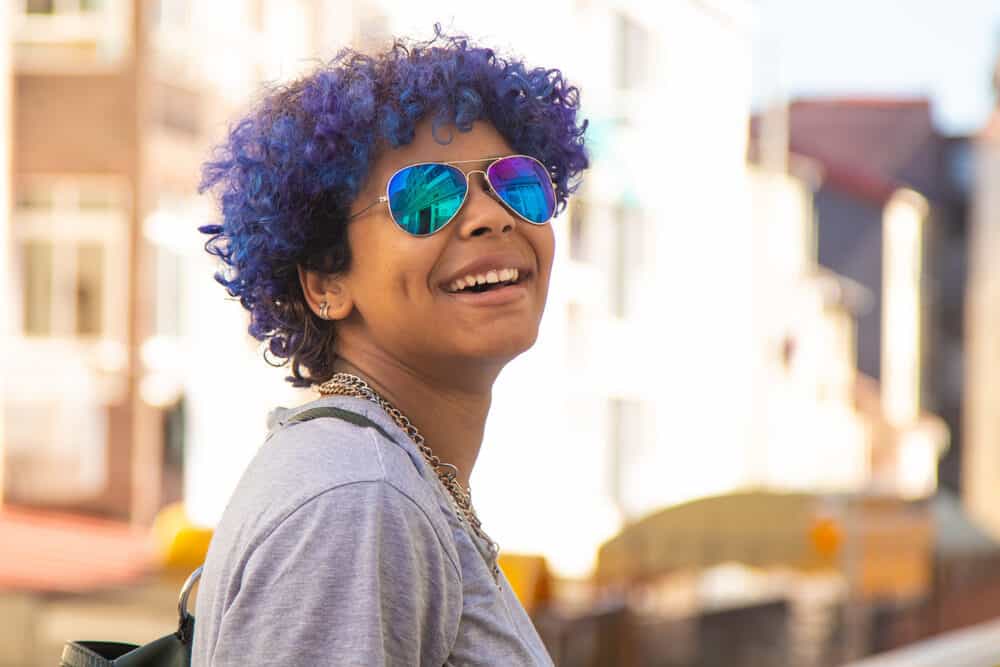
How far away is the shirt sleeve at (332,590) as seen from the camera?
Result: 57.0 inches

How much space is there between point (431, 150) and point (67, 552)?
1231 cm

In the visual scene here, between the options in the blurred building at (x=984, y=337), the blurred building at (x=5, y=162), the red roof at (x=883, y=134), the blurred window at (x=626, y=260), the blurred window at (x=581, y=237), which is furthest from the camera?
the red roof at (x=883, y=134)

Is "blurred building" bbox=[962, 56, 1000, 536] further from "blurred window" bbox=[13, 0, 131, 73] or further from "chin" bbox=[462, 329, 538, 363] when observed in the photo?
"chin" bbox=[462, 329, 538, 363]

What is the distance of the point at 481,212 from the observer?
1.82 m

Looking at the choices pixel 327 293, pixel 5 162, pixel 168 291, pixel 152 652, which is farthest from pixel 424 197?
pixel 168 291

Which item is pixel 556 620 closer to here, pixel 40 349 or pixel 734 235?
pixel 40 349

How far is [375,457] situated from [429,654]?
0.19m

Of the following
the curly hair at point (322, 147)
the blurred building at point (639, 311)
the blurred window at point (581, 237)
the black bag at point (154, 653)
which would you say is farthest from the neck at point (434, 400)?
the blurred window at point (581, 237)

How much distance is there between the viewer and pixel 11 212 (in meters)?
14.6

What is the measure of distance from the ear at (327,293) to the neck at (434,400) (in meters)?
0.05

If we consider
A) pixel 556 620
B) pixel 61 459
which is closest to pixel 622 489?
pixel 61 459

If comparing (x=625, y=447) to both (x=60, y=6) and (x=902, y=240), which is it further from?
(x=902, y=240)

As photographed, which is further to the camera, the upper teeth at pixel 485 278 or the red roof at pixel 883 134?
the red roof at pixel 883 134

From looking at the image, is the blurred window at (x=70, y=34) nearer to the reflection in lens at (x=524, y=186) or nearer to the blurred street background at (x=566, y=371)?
the blurred street background at (x=566, y=371)
